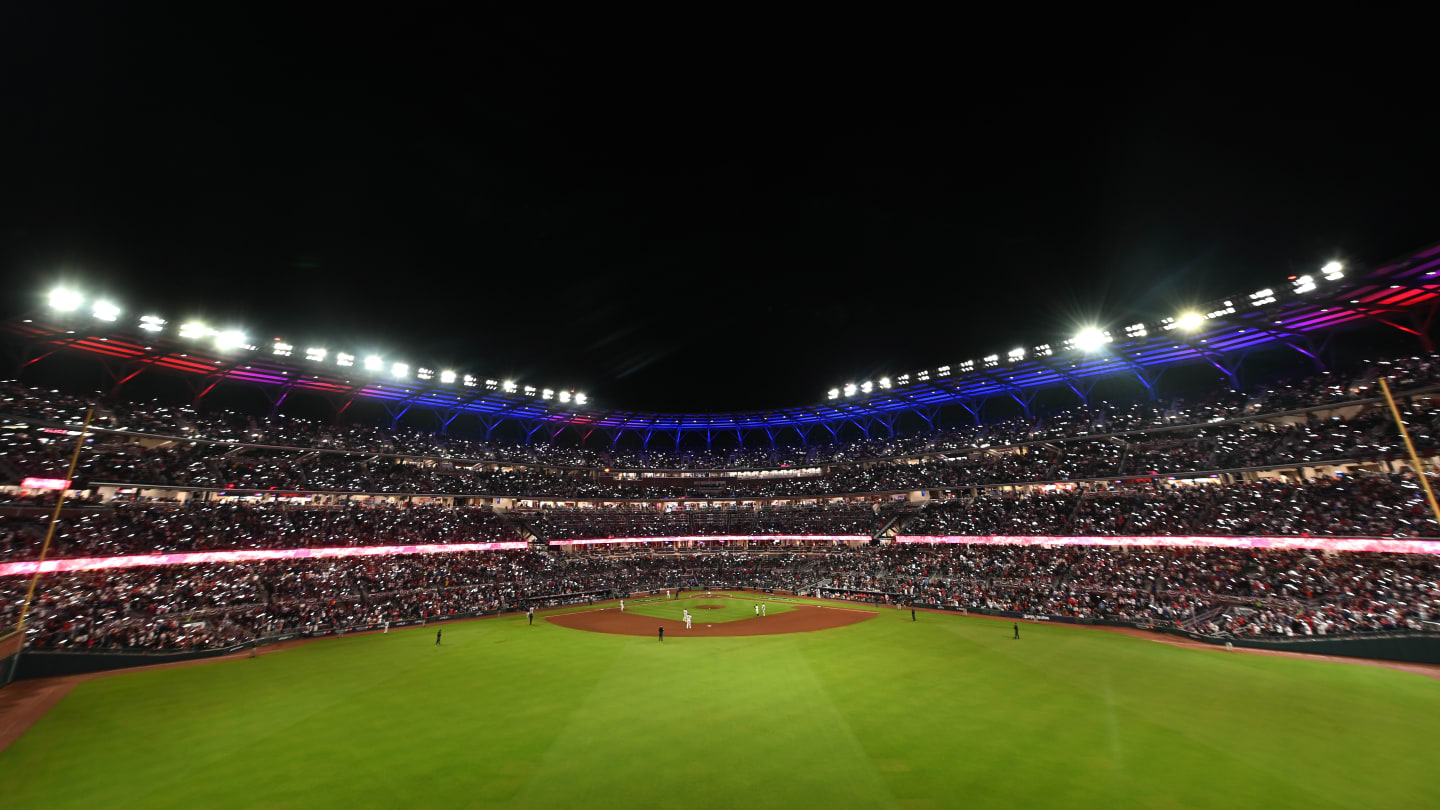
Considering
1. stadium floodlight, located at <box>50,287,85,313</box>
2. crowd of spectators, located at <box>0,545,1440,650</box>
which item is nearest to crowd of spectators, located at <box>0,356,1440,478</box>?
crowd of spectators, located at <box>0,545,1440,650</box>

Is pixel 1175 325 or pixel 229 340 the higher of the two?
pixel 229 340

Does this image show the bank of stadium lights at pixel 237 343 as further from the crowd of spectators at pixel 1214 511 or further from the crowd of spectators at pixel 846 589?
the crowd of spectators at pixel 1214 511

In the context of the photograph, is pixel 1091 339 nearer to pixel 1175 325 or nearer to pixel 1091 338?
pixel 1091 338

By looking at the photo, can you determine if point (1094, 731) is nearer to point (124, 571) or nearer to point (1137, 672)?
point (1137, 672)

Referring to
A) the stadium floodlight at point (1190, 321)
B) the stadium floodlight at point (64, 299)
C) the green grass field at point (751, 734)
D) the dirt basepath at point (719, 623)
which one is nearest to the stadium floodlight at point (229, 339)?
the stadium floodlight at point (64, 299)

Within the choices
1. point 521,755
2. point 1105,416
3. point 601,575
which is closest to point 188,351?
point 601,575

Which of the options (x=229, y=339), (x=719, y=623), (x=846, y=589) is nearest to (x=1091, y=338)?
(x=846, y=589)
